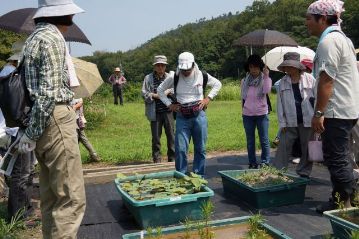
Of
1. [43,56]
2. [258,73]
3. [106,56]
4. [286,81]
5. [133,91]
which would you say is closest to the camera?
[43,56]

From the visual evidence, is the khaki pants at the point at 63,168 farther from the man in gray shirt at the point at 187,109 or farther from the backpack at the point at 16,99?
the man in gray shirt at the point at 187,109

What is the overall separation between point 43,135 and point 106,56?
75184 mm

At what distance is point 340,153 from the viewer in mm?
3754

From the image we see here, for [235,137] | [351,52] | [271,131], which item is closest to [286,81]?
[351,52]

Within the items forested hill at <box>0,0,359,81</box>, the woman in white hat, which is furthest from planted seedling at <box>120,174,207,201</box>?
forested hill at <box>0,0,359,81</box>

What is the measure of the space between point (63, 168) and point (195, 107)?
254cm

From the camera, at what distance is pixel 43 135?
294 cm

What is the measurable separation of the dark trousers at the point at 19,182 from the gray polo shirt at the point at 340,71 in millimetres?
2790

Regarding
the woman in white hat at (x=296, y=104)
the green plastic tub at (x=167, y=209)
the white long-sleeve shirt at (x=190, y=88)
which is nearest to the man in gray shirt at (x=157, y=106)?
the white long-sleeve shirt at (x=190, y=88)

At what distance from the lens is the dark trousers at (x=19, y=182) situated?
4098 mm

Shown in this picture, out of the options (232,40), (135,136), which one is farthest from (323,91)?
(232,40)

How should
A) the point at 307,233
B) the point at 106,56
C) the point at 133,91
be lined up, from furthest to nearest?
the point at 106,56 → the point at 133,91 → the point at 307,233

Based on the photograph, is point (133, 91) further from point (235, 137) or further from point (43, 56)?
point (43, 56)

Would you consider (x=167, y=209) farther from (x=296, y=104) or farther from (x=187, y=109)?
(x=296, y=104)
